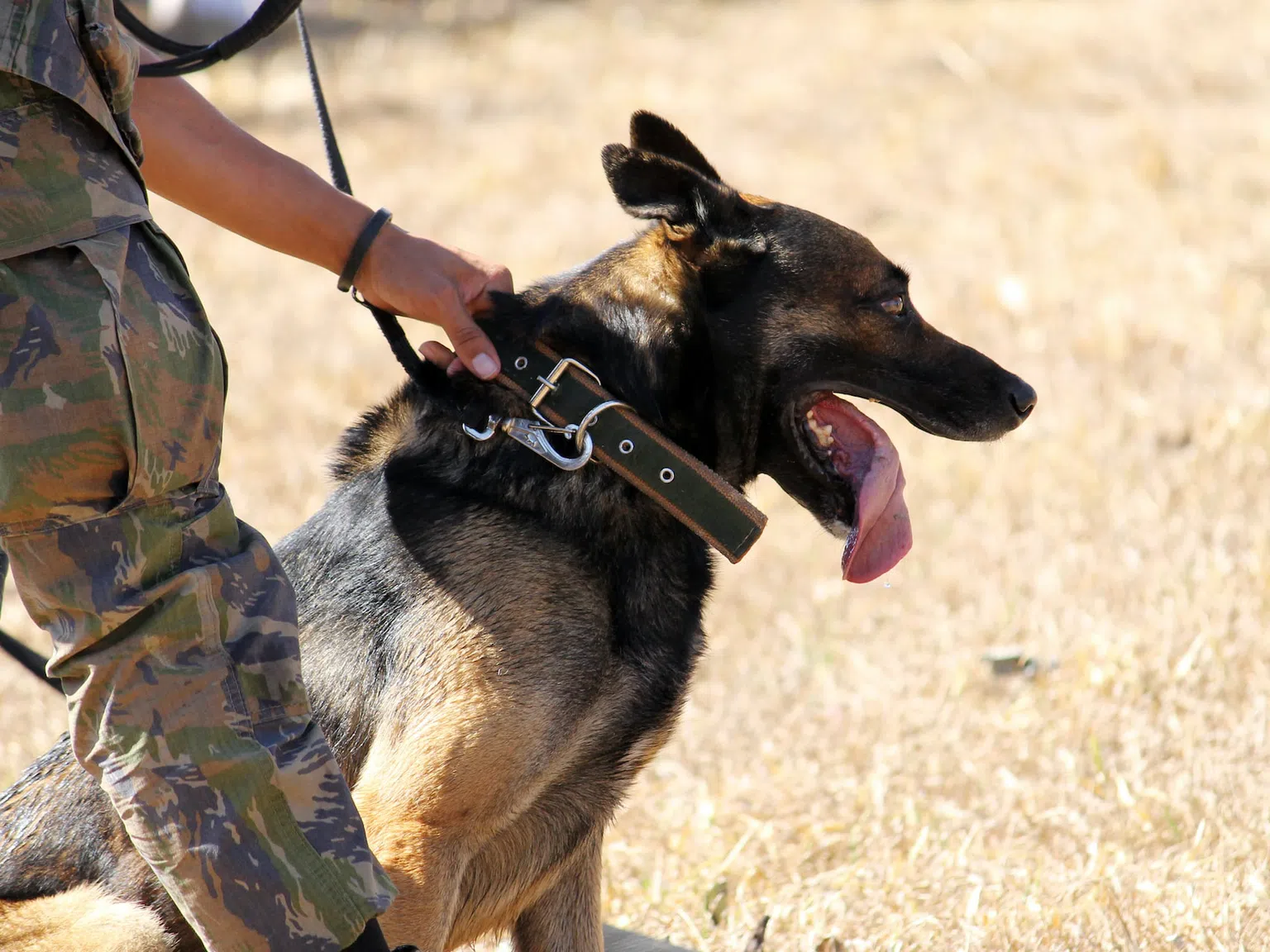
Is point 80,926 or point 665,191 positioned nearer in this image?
point 80,926

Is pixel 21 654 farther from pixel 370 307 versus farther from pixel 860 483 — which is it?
pixel 860 483

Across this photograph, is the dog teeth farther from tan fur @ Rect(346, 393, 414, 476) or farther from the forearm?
the forearm

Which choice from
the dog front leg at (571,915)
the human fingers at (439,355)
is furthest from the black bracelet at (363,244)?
the dog front leg at (571,915)

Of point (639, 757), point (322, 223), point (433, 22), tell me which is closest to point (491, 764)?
point (639, 757)

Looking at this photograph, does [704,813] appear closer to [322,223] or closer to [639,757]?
[639,757]

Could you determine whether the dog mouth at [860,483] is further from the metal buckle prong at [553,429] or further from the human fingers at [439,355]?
the human fingers at [439,355]

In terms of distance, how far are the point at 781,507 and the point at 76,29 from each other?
433cm

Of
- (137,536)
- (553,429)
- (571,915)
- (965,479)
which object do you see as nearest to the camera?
(137,536)

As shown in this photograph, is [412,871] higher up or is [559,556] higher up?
[559,556]

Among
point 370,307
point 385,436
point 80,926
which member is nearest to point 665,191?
point 370,307

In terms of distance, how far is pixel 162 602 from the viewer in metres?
1.83

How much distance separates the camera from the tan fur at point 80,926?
7.52 ft

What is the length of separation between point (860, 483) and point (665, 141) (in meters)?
0.84

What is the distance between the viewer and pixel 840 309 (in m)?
2.85
